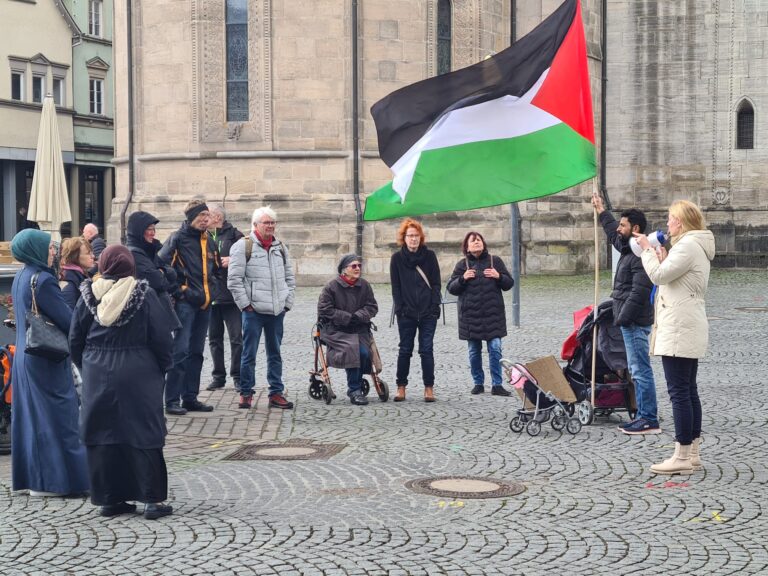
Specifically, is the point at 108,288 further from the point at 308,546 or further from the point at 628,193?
the point at 628,193

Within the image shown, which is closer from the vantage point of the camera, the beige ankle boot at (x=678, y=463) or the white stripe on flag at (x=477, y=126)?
the beige ankle boot at (x=678, y=463)

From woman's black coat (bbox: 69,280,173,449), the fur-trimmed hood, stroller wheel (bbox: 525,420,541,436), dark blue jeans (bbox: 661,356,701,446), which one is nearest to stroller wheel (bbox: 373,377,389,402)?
stroller wheel (bbox: 525,420,541,436)

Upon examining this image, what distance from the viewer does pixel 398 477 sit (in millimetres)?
7754

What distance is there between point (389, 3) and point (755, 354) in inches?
573

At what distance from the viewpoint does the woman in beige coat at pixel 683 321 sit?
7.82 m

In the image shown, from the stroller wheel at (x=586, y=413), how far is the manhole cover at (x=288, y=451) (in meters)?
2.05

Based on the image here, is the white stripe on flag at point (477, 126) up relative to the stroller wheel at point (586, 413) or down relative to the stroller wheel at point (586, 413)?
up

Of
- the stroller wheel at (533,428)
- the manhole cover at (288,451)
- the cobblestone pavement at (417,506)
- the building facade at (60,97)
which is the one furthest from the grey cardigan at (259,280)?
the building facade at (60,97)

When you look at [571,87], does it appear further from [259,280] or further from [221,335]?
[221,335]

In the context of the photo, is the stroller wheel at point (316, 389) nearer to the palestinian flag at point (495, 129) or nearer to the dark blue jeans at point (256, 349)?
the dark blue jeans at point (256, 349)

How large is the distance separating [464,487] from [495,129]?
3.42 metres

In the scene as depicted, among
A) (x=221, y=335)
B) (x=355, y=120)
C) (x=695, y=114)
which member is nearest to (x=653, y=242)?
(x=221, y=335)

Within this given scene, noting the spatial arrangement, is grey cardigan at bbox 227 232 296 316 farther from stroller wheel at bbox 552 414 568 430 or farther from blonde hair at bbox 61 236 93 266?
stroller wheel at bbox 552 414 568 430

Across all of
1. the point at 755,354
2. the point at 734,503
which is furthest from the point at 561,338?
the point at 734,503
